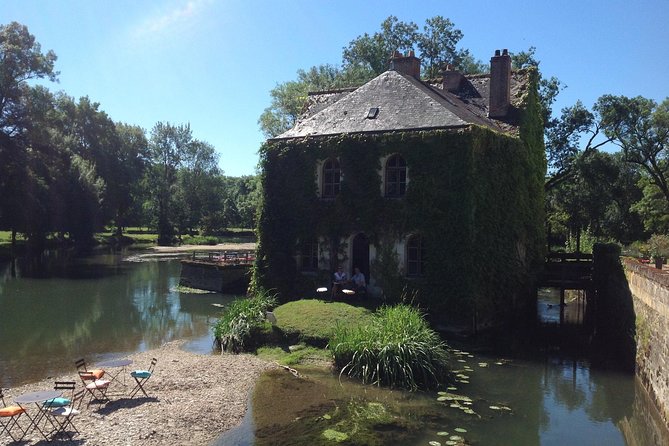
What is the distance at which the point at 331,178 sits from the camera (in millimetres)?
23672

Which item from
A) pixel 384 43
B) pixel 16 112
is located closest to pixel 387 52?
pixel 384 43

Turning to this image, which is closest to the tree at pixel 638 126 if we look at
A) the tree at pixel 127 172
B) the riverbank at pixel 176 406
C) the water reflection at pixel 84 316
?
the water reflection at pixel 84 316

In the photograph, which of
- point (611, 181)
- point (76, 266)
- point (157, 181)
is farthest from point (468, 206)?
point (157, 181)

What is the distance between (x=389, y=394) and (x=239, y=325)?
6836 mm

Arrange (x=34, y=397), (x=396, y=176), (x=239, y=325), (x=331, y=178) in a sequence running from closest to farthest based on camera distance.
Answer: (x=34, y=397) < (x=239, y=325) < (x=396, y=176) < (x=331, y=178)

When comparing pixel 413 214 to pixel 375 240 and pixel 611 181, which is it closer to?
pixel 375 240

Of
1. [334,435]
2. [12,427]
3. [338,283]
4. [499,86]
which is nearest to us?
[12,427]

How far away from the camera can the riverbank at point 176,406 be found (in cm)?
1065

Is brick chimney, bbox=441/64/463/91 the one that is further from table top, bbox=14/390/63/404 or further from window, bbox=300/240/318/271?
table top, bbox=14/390/63/404

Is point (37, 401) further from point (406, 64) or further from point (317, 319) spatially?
point (406, 64)

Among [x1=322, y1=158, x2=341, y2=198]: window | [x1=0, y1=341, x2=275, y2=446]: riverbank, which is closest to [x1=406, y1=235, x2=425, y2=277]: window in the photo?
[x1=322, y1=158, x2=341, y2=198]: window

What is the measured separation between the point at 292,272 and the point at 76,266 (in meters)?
30.5

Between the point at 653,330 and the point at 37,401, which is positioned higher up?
the point at 653,330

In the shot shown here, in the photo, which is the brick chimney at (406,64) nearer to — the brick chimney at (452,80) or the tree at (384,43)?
the brick chimney at (452,80)
